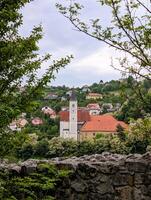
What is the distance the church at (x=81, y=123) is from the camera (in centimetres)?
8731

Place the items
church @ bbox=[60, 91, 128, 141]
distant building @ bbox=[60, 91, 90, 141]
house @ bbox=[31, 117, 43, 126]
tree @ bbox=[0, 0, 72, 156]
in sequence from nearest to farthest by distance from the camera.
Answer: tree @ bbox=[0, 0, 72, 156], house @ bbox=[31, 117, 43, 126], church @ bbox=[60, 91, 128, 141], distant building @ bbox=[60, 91, 90, 141]

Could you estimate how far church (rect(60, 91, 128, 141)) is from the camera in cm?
8731

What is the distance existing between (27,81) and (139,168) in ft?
9.17

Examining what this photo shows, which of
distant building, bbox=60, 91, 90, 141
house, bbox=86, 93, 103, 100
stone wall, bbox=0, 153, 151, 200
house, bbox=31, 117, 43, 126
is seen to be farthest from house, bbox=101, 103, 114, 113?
stone wall, bbox=0, 153, 151, 200

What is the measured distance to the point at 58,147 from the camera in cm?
4341

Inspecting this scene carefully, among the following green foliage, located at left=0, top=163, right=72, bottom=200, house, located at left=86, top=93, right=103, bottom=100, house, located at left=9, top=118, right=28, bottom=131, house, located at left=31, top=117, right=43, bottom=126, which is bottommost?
green foliage, located at left=0, top=163, right=72, bottom=200

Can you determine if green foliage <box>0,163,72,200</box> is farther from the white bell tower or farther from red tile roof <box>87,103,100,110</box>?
red tile roof <box>87,103,100,110</box>

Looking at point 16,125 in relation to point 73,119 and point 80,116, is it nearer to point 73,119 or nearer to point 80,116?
point 80,116

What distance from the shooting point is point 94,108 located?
108 meters

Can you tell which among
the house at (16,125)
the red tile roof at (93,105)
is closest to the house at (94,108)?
the red tile roof at (93,105)

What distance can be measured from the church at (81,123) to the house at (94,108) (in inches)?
285

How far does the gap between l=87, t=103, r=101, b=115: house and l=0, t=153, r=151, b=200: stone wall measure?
95.8 metres

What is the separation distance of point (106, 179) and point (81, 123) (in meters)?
87.8

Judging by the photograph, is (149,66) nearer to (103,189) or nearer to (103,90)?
(103,189)
